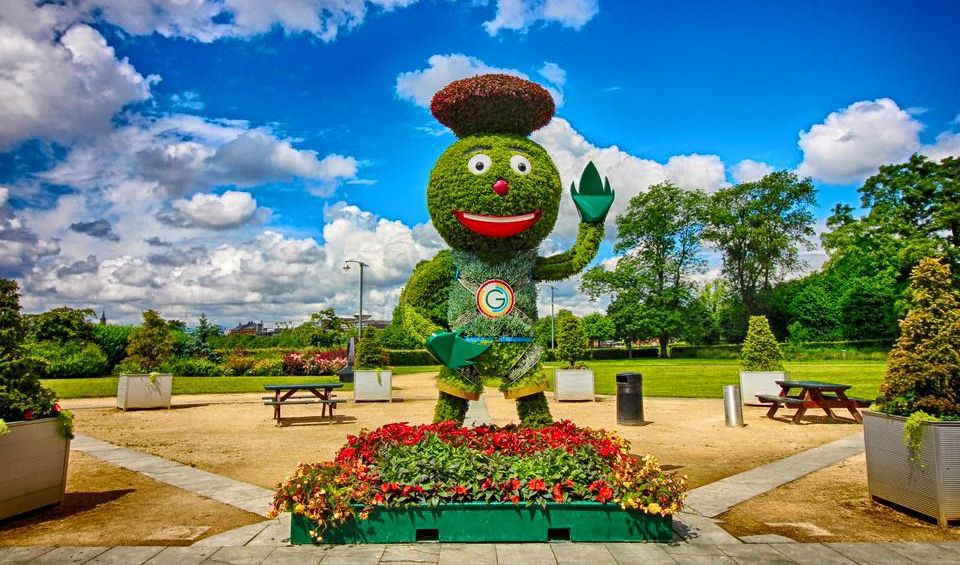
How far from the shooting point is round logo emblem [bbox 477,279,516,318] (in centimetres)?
691

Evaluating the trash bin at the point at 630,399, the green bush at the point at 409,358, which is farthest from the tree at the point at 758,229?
the trash bin at the point at 630,399

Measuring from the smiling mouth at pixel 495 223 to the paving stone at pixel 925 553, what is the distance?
4.58 m

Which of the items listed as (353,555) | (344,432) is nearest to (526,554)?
(353,555)

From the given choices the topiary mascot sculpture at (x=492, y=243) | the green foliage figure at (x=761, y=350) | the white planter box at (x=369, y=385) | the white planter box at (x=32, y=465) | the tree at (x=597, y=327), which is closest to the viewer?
the white planter box at (x=32, y=465)

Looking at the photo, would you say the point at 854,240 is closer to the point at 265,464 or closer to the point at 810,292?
the point at 810,292

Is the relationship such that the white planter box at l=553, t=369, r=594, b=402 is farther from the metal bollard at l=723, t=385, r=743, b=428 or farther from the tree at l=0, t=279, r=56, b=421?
→ the tree at l=0, t=279, r=56, b=421

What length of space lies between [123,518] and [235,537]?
1683mm

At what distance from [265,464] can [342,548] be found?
4.48 m

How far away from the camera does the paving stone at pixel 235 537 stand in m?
5.06

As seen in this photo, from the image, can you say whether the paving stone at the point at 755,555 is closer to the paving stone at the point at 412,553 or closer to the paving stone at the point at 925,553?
the paving stone at the point at 925,553

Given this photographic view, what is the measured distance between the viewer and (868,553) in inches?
189

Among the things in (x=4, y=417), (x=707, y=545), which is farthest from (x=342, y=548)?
(x=4, y=417)

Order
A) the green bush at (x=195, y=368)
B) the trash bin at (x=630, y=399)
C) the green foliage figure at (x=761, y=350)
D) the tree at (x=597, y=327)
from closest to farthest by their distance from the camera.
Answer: the trash bin at (x=630, y=399)
the green foliage figure at (x=761, y=350)
the green bush at (x=195, y=368)
the tree at (x=597, y=327)

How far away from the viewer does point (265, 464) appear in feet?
28.9
